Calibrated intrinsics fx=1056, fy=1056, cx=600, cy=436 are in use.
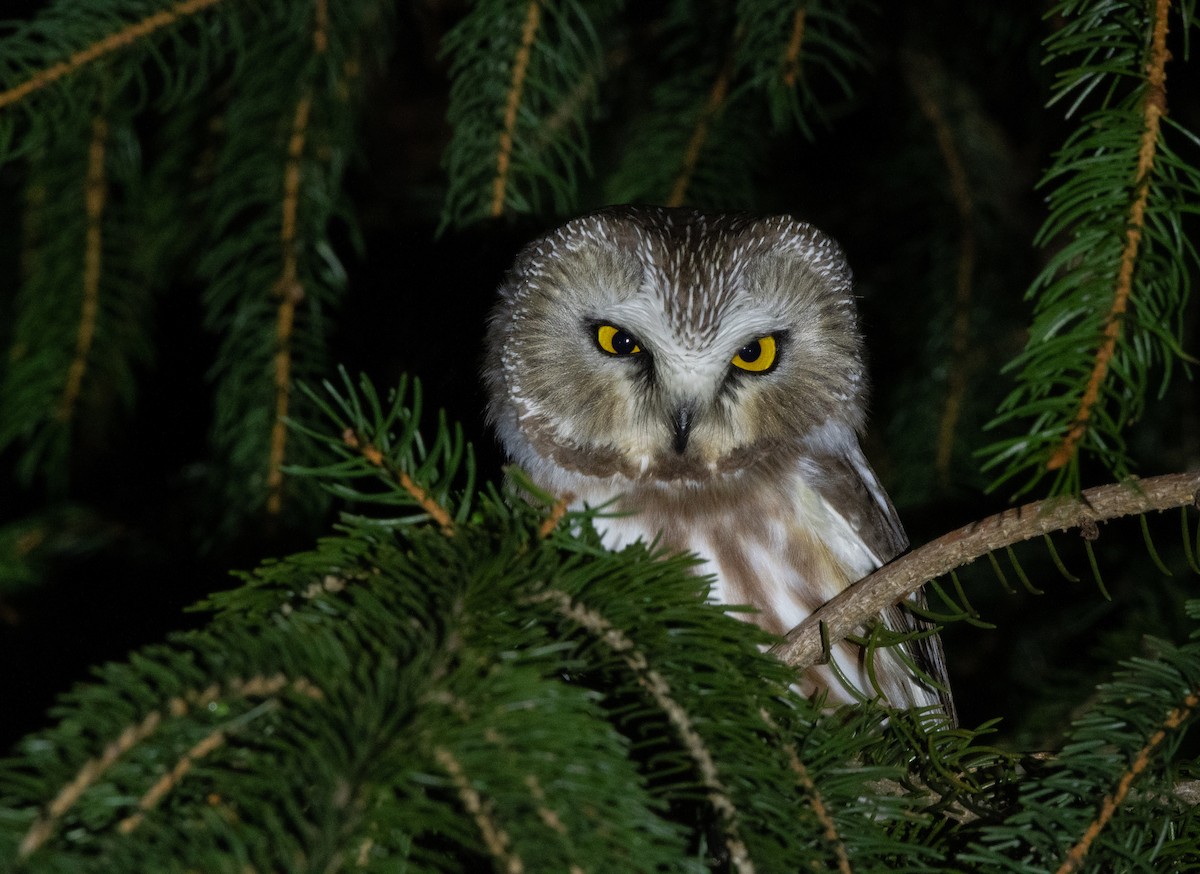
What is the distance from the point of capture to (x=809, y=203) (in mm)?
3539

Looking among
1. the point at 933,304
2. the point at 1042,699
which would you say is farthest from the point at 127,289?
the point at 1042,699

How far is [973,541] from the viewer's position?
4.42 feet

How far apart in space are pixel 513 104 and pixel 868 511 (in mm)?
1141

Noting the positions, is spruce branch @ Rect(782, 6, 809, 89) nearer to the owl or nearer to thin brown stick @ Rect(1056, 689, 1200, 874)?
the owl

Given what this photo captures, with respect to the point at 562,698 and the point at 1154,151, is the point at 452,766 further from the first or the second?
the point at 1154,151

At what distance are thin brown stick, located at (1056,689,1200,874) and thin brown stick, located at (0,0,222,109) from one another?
1943 mm

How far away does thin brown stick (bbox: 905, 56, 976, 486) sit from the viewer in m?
2.78

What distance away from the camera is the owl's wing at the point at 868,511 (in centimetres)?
228

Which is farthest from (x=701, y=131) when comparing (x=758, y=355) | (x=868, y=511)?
(x=868, y=511)

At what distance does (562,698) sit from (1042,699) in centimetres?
206

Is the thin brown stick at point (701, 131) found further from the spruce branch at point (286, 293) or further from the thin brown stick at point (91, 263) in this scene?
the thin brown stick at point (91, 263)

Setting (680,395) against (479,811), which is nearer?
(479,811)

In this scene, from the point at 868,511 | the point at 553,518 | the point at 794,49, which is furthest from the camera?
the point at 868,511

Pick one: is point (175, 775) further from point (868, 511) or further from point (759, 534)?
point (868, 511)
